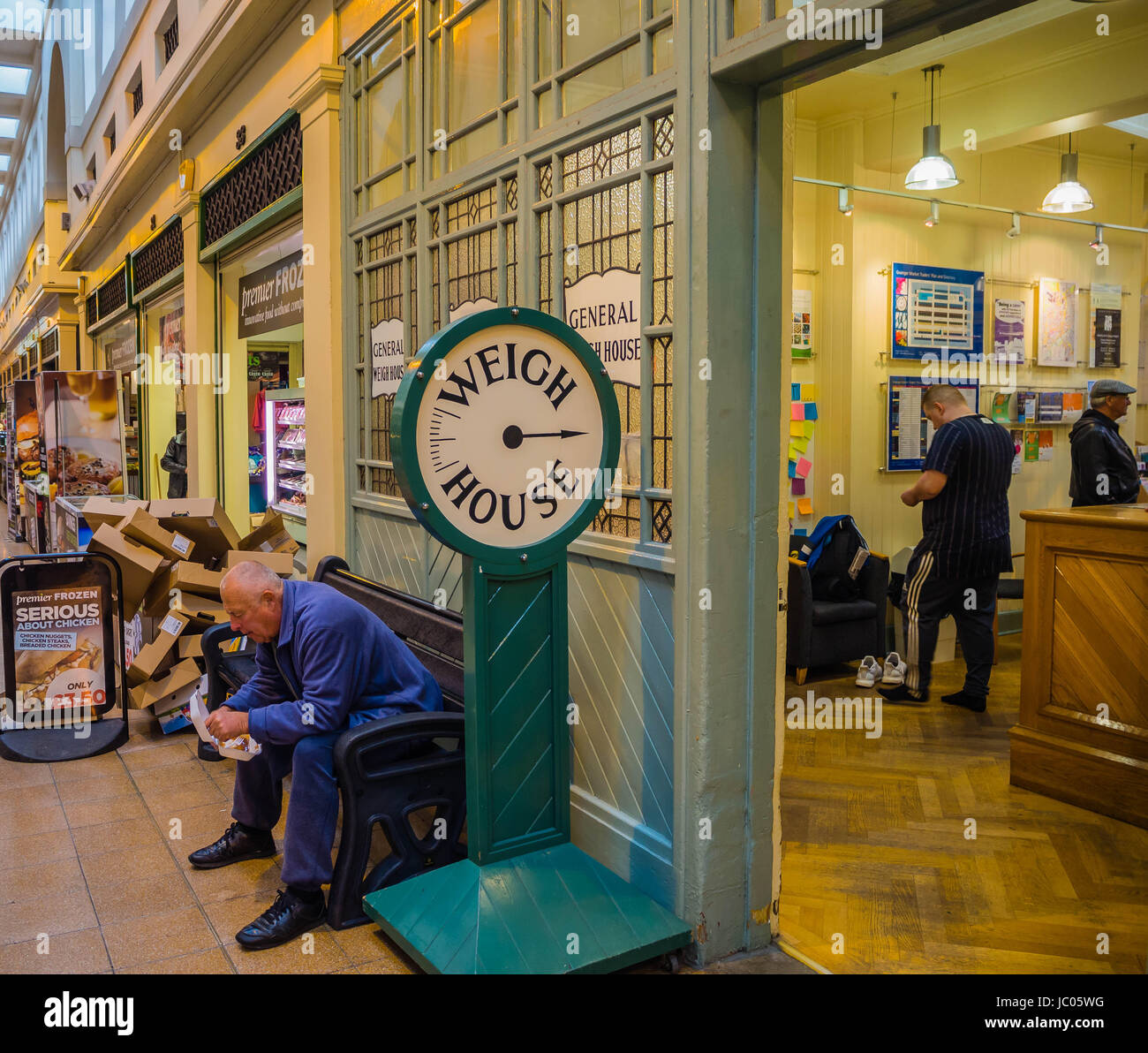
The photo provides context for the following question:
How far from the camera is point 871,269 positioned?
671cm

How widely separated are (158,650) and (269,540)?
33.2 inches

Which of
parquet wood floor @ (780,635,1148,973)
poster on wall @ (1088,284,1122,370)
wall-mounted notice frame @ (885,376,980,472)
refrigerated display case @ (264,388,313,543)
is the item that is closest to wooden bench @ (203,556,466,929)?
parquet wood floor @ (780,635,1148,973)

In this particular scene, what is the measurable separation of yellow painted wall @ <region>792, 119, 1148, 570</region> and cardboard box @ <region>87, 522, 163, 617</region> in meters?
4.18

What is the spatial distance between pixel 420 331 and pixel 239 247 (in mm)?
3387

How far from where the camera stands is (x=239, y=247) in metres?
7.04

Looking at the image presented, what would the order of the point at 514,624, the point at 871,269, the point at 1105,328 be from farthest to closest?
the point at 1105,328
the point at 871,269
the point at 514,624

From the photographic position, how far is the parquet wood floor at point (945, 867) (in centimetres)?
292

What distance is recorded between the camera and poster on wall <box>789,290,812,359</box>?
6812 millimetres

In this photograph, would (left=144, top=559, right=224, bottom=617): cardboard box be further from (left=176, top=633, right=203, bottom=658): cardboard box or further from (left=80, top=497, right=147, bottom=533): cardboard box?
(left=80, top=497, right=147, bottom=533): cardboard box

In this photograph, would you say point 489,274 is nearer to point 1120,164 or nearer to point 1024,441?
point 1024,441

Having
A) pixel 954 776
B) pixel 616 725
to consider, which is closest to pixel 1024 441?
pixel 954 776
